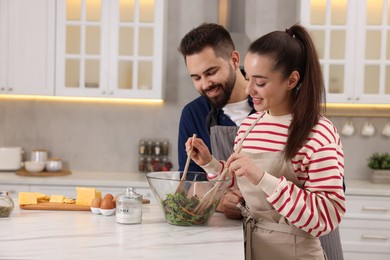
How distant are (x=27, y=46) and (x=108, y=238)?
3021 millimetres

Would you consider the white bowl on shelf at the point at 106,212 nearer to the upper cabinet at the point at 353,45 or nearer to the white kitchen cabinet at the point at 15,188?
the white kitchen cabinet at the point at 15,188

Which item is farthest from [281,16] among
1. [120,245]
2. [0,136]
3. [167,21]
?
[120,245]

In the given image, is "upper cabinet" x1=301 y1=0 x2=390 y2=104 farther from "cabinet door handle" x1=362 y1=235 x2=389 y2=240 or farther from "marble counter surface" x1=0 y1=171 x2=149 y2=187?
"marble counter surface" x1=0 y1=171 x2=149 y2=187

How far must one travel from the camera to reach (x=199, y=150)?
213cm

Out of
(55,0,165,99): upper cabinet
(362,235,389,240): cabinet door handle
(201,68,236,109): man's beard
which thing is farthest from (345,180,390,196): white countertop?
(201,68,236,109): man's beard

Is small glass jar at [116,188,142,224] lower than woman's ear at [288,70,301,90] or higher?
lower

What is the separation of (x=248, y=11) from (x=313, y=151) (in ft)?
9.73

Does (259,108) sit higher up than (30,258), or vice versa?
(259,108)

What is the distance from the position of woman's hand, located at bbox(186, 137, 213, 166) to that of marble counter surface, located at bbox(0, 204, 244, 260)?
0.23m

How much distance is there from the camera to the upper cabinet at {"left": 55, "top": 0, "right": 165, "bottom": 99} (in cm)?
445

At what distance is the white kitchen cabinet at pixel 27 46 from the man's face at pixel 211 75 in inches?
82.1

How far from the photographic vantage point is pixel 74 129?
4895mm

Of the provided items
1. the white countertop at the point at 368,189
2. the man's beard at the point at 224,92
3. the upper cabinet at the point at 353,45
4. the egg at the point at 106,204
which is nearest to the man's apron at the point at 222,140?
the man's beard at the point at 224,92

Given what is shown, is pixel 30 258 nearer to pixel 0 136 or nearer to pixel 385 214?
pixel 385 214
